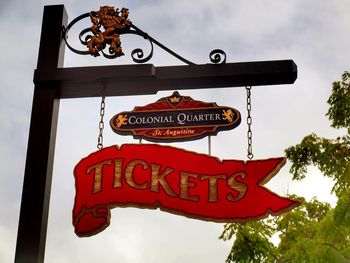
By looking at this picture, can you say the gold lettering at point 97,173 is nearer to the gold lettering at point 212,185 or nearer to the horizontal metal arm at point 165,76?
the horizontal metal arm at point 165,76

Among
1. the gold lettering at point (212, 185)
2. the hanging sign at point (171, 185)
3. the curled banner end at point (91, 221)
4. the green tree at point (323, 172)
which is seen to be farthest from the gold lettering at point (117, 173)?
the green tree at point (323, 172)

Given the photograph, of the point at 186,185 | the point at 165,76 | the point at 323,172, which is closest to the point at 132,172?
the point at 186,185

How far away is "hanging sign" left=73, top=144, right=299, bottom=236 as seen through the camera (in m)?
5.54

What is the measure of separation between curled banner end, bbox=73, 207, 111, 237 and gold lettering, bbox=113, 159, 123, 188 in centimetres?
28

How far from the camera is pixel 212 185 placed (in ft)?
18.7

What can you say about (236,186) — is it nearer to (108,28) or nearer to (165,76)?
(165,76)

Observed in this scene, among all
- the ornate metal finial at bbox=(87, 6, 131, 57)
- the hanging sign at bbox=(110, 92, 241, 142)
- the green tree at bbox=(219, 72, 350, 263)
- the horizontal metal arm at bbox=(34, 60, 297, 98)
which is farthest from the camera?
the green tree at bbox=(219, 72, 350, 263)

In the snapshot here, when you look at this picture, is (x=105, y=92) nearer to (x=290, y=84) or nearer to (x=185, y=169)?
(x=185, y=169)

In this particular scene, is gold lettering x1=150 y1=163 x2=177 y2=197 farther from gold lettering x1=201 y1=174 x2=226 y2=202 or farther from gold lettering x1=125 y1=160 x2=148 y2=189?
gold lettering x1=201 y1=174 x2=226 y2=202

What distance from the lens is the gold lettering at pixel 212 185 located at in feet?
18.5

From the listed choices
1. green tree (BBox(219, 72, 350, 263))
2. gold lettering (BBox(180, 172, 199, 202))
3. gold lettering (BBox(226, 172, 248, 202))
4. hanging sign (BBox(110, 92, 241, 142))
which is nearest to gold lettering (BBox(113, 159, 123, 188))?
hanging sign (BBox(110, 92, 241, 142))

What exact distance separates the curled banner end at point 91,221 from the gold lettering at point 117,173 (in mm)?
280

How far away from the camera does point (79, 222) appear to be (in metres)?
5.73

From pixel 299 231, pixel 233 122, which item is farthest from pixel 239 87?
pixel 299 231
